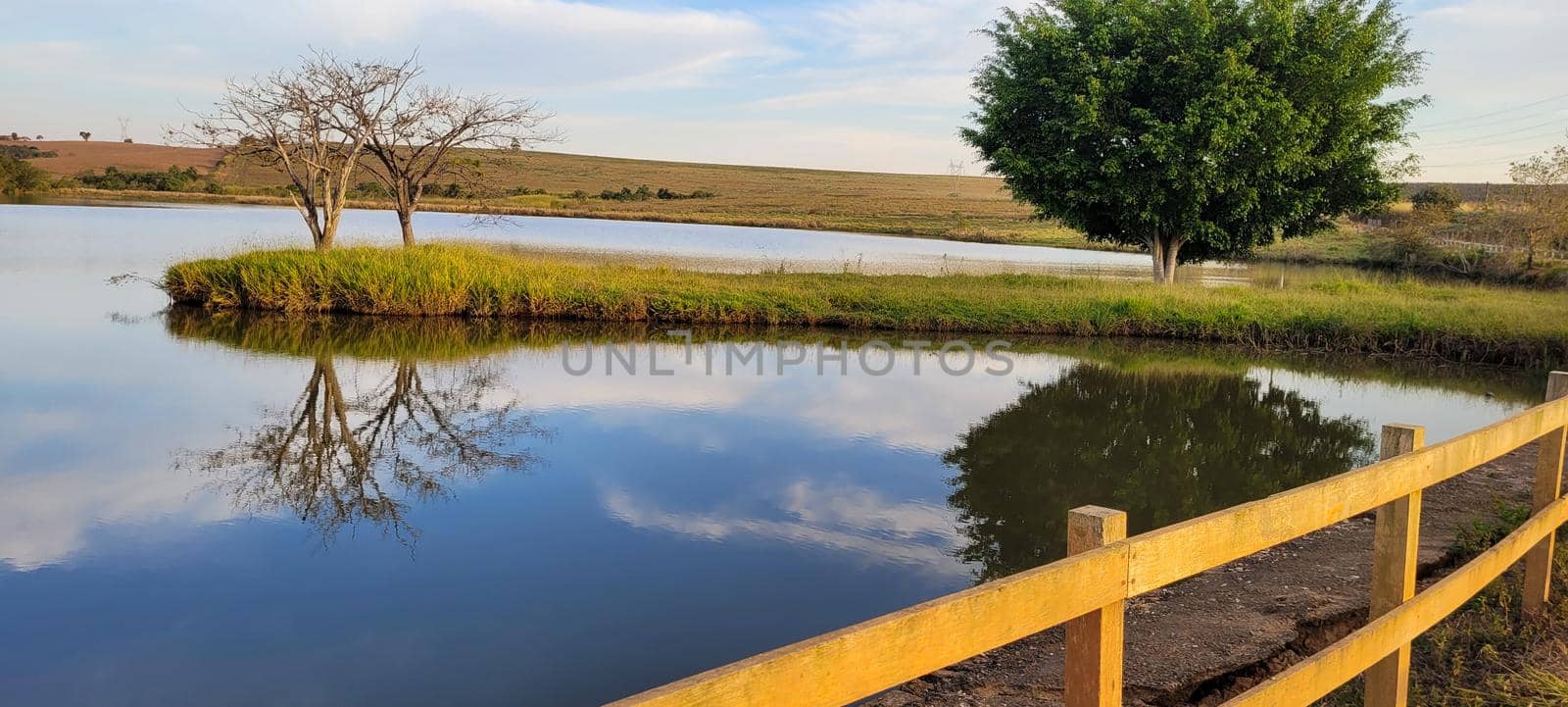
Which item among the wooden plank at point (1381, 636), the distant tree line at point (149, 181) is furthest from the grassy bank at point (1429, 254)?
the distant tree line at point (149, 181)

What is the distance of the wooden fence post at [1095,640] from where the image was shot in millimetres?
2408

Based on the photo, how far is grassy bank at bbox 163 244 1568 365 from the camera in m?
22.2

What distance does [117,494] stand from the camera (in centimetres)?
971

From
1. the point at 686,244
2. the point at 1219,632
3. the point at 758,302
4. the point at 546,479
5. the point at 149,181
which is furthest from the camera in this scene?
the point at 149,181

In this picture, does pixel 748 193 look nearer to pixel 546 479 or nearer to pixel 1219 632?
pixel 546 479

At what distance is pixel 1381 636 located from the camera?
3.48 meters

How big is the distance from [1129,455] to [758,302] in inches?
482

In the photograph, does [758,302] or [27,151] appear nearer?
[758,302]

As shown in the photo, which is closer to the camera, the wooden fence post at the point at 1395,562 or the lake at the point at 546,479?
the wooden fence post at the point at 1395,562

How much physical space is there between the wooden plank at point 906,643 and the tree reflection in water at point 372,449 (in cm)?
738

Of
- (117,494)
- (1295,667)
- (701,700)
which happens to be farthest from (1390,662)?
(117,494)

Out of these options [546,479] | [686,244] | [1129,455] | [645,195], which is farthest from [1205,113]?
[645,195]

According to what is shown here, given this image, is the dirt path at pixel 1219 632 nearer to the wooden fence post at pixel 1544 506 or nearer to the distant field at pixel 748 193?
the wooden fence post at pixel 1544 506

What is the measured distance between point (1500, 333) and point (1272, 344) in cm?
395
